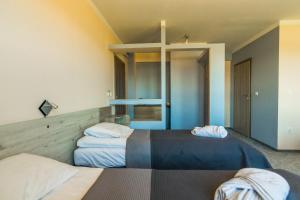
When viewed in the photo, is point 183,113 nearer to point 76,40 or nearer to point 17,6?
point 76,40

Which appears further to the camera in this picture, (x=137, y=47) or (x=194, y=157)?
(x=137, y=47)

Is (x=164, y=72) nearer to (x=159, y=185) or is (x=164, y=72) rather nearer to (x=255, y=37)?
(x=159, y=185)

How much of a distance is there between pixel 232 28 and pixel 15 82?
3.93 meters

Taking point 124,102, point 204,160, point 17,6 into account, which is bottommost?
point 204,160

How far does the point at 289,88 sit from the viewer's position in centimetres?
356

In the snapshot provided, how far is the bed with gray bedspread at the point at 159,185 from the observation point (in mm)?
1028

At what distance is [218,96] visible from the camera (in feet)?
11.3

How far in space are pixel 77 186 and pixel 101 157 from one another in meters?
0.80

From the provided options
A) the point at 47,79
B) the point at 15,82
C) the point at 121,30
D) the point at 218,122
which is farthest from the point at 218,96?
the point at 15,82

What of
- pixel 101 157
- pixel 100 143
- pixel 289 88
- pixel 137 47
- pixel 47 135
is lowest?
pixel 101 157

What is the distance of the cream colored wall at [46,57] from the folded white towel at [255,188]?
4.68 feet

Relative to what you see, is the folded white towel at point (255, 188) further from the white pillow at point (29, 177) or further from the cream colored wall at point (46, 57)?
the cream colored wall at point (46, 57)

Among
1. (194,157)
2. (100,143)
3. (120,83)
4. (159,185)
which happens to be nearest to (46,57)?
(100,143)

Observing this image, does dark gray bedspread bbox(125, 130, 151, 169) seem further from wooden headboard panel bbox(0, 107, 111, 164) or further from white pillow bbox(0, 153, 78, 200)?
white pillow bbox(0, 153, 78, 200)
